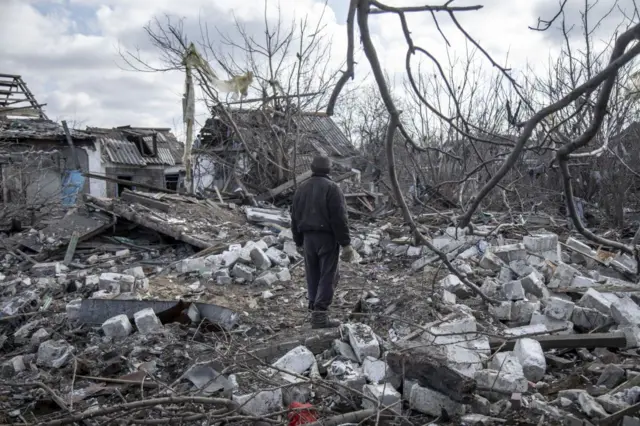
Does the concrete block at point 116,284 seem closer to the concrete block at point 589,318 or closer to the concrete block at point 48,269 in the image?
the concrete block at point 48,269

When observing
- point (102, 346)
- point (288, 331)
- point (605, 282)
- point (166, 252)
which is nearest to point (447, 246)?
point (605, 282)

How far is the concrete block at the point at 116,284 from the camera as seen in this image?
728 cm

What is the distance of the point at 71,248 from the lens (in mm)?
10359

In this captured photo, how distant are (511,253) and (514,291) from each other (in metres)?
1.98

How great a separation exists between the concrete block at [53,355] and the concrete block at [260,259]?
3807 mm

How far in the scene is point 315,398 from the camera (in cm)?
406

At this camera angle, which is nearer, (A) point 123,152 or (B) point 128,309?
(B) point 128,309

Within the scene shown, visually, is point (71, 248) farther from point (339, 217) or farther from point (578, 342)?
point (578, 342)

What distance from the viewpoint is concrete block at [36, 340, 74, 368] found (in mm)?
5121

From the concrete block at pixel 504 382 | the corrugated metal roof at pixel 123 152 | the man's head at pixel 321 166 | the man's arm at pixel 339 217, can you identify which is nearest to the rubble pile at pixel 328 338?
the concrete block at pixel 504 382

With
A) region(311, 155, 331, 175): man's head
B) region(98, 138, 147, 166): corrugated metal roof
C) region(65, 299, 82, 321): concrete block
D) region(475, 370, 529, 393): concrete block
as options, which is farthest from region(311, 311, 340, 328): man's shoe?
region(98, 138, 147, 166): corrugated metal roof

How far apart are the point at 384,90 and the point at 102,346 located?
14.0 ft

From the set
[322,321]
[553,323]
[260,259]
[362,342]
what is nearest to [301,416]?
[362,342]

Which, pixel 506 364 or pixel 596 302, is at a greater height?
pixel 596 302
